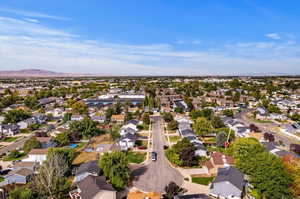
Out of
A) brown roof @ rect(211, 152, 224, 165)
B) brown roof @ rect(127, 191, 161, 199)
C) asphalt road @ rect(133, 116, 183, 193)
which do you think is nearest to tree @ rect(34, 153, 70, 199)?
brown roof @ rect(127, 191, 161, 199)

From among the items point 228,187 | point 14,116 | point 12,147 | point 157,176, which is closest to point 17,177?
point 12,147

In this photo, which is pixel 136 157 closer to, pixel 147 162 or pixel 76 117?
pixel 147 162

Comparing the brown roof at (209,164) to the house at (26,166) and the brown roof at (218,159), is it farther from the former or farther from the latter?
the house at (26,166)

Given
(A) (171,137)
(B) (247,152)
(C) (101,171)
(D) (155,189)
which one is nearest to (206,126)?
(A) (171,137)

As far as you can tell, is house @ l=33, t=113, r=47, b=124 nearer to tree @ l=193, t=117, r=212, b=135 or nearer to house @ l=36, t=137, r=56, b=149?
house @ l=36, t=137, r=56, b=149

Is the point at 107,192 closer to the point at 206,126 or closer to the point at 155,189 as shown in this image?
the point at 155,189

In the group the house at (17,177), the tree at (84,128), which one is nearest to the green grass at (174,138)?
the tree at (84,128)
